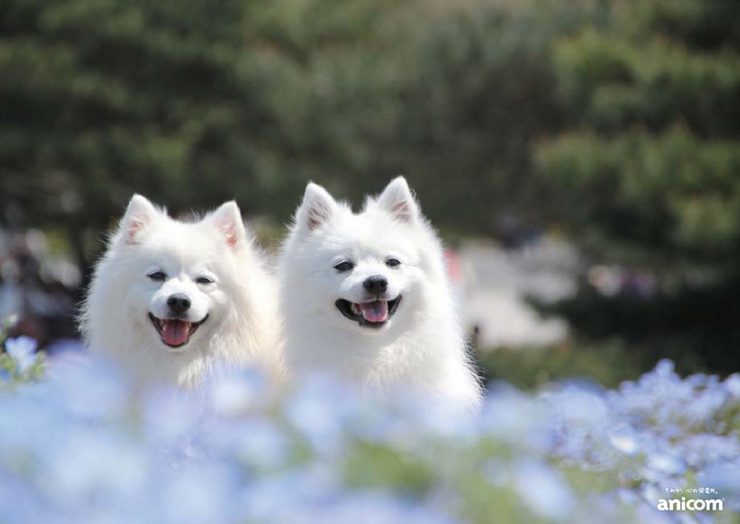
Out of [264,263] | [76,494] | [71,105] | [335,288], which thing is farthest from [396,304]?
[71,105]

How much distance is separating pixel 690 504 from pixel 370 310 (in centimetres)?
167

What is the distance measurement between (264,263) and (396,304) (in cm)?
85

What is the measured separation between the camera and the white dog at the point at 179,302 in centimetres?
405

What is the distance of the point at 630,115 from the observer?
12.3m

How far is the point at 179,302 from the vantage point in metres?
3.95

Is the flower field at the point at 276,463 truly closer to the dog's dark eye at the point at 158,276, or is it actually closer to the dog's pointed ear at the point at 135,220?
the dog's dark eye at the point at 158,276

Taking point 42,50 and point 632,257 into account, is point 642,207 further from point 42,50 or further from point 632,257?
point 42,50

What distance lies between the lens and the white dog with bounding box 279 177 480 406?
4004 millimetres

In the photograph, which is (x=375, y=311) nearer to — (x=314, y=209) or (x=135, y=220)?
(x=314, y=209)

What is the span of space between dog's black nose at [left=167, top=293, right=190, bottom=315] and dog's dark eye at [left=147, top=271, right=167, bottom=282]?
0.19 metres

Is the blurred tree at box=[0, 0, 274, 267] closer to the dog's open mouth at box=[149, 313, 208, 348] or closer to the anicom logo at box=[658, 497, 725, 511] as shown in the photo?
the dog's open mouth at box=[149, 313, 208, 348]

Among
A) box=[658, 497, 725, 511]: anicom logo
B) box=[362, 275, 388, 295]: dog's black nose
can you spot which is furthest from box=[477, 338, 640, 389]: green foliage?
box=[658, 497, 725, 511]: anicom logo

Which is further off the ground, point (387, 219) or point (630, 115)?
point (630, 115)

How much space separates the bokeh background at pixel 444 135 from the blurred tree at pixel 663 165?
0.03 m
